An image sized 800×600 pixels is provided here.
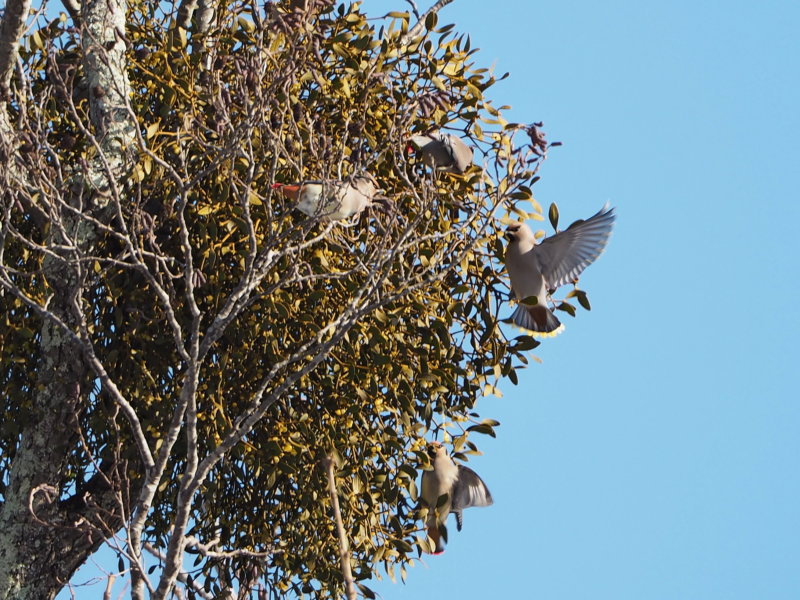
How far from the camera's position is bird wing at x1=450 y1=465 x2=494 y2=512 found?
3576mm

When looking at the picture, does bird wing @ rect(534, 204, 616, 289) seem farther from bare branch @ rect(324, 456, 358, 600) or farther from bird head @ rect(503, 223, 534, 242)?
bare branch @ rect(324, 456, 358, 600)

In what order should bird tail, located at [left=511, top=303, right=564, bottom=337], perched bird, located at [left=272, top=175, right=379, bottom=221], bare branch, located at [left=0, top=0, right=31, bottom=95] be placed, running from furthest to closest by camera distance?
bird tail, located at [left=511, top=303, right=564, bottom=337] → bare branch, located at [left=0, top=0, right=31, bottom=95] → perched bird, located at [left=272, top=175, right=379, bottom=221]

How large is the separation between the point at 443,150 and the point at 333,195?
628 millimetres

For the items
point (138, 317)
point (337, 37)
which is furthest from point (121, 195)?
point (337, 37)

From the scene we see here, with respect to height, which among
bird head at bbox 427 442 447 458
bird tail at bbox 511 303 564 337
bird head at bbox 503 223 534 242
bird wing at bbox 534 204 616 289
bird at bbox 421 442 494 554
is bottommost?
bird at bbox 421 442 494 554

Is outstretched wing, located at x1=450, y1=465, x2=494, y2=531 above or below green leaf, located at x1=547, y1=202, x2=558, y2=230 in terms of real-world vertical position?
below

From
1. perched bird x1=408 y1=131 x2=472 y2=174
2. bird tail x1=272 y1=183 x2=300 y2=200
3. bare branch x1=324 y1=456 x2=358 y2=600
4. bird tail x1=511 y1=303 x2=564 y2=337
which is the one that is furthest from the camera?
bird tail x1=511 y1=303 x2=564 y2=337

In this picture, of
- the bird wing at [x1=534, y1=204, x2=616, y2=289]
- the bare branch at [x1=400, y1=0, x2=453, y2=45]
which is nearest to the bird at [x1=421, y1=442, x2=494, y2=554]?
the bird wing at [x1=534, y1=204, x2=616, y2=289]

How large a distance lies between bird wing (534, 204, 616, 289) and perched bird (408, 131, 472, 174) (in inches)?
12.7

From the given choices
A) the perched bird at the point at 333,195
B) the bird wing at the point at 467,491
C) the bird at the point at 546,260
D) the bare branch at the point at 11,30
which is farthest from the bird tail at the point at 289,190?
the bird wing at the point at 467,491

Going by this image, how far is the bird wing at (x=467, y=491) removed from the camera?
11.7ft

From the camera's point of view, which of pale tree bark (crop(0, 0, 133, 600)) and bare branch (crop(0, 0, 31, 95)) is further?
pale tree bark (crop(0, 0, 133, 600))

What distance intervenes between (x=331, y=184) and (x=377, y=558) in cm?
112

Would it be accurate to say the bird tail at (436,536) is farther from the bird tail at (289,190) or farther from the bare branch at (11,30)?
the bare branch at (11,30)
